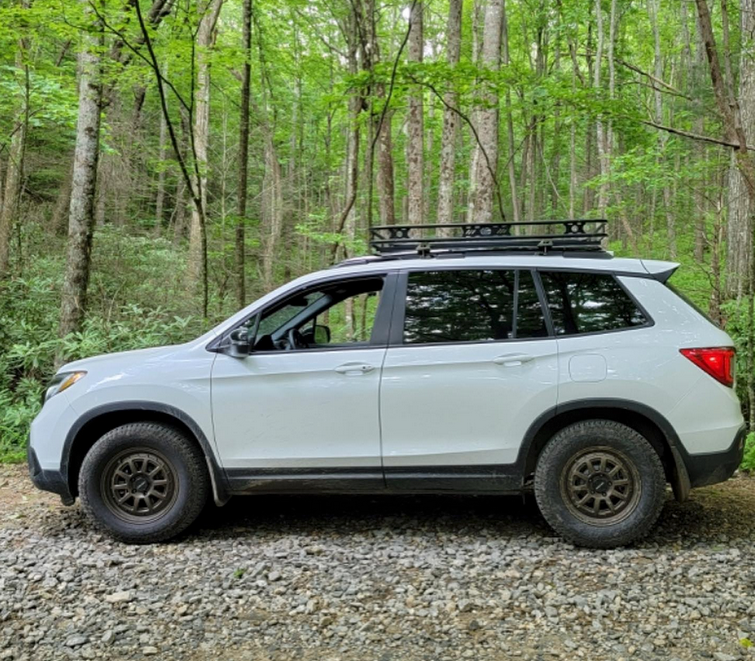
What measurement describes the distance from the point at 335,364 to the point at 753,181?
13.7ft

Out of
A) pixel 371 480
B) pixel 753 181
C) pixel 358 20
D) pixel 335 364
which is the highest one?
pixel 358 20

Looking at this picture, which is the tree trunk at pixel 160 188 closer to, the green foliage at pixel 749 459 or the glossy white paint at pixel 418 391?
the glossy white paint at pixel 418 391

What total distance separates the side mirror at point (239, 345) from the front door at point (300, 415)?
0.05 metres

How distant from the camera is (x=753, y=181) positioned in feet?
17.2

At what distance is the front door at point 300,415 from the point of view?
12.9ft

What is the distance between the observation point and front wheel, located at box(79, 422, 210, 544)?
4.02 metres

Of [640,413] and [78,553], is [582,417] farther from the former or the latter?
[78,553]

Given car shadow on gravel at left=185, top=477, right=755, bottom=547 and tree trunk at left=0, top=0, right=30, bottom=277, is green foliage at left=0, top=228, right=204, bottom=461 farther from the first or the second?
car shadow on gravel at left=185, top=477, right=755, bottom=547

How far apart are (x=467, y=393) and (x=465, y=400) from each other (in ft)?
0.16

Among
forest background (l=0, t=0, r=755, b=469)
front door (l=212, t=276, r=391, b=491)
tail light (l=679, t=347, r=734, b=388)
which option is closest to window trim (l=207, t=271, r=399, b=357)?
front door (l=212, t=276, r=391, b=491)

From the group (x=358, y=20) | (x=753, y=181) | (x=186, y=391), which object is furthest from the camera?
(x=358, y=20)

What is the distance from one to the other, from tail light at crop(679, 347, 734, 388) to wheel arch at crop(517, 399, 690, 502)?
409 millimetres

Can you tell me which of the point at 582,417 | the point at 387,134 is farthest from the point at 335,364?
the point at 387,134

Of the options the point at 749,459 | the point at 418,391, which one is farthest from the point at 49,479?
the point at 749,459
